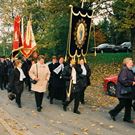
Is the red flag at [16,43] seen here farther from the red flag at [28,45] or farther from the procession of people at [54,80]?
the procession of people at [54,80]

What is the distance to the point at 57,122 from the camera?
502 inches

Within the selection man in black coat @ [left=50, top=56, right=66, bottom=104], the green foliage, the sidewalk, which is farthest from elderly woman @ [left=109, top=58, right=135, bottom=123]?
the green foliage

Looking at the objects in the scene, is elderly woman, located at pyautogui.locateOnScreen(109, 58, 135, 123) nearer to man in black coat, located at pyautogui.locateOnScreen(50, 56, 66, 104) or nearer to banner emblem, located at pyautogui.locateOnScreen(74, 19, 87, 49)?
banner emblem, located at pyautogui.locateOnScreen(74, 19, 87, 49)

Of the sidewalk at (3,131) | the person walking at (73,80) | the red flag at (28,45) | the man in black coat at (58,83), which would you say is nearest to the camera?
the sidewalk at (3,131)

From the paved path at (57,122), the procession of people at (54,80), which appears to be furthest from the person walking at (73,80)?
the paved path at (57,122)

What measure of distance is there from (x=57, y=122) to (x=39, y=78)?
2.52 meters

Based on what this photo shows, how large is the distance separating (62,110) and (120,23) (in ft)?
42.8

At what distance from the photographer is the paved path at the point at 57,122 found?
37.1 feet

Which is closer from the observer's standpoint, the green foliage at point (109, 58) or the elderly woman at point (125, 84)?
the elderly woman at point (125, 84)

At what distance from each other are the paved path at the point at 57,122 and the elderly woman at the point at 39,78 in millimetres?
424

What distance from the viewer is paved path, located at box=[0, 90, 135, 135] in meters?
11.3

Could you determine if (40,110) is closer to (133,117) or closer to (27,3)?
(133,117)

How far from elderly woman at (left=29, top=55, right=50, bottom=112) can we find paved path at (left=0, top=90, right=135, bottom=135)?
42cm

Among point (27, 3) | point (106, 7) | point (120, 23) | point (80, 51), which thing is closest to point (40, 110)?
point (80, 51)
